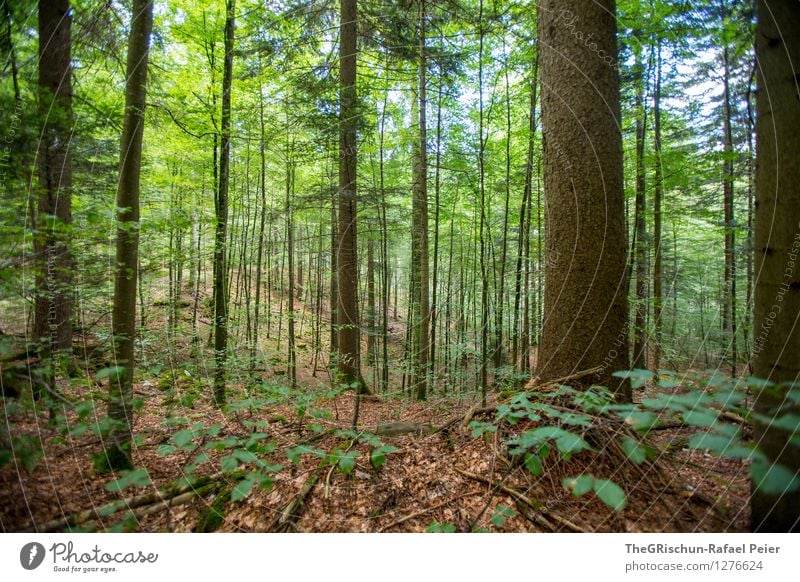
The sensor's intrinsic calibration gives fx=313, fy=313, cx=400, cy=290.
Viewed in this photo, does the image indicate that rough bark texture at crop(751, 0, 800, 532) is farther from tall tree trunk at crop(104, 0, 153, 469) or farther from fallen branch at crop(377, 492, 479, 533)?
tall tree trunk at crop(104, 0, 153, 469)

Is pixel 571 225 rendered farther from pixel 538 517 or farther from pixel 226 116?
pixel 226 116

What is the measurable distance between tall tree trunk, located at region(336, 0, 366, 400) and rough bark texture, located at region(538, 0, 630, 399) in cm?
361

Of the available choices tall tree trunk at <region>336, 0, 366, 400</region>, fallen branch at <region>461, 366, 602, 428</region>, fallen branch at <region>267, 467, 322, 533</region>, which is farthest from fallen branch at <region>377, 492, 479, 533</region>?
tall tree trunk at <region>336, 0, 366, 400</region>

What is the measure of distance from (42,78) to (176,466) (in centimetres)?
384

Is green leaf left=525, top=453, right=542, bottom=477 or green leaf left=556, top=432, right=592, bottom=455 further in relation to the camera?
green leaf left=525, top=453, right=542, bottom=477

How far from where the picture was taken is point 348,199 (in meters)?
6.52

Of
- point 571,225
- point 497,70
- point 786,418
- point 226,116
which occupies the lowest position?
point 786,418

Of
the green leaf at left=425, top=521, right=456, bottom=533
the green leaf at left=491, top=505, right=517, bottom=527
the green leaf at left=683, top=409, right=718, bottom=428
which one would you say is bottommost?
the green leaf at left=425, top=521, right=456, bottom=533

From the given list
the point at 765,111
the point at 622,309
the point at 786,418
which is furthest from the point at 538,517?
the point at 765,111

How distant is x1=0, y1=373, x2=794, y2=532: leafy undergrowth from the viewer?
1.94m

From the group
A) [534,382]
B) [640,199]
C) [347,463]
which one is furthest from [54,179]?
[640,199]

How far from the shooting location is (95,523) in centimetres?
210

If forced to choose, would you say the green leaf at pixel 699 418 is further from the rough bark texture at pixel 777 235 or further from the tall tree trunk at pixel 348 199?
the tall tree trunk at pixel 348 199

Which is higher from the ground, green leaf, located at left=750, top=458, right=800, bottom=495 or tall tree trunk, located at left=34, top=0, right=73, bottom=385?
tall tree trunk, located at left=34, top=0, right=73, bottom=385
